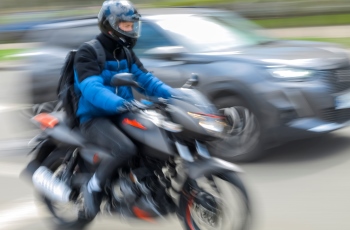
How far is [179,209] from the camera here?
457 centimetres

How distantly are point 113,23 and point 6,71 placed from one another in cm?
1411

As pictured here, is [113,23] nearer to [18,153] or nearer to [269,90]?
[269,90]

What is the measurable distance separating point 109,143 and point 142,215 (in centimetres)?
53

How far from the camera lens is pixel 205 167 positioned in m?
4.36

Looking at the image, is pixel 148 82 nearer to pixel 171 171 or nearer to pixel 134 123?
pixel 134 123

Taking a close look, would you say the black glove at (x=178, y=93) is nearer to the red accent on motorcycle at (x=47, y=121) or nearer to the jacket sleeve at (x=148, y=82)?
the jacket sleeve at (x=148, y=82)

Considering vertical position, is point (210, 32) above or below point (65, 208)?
above

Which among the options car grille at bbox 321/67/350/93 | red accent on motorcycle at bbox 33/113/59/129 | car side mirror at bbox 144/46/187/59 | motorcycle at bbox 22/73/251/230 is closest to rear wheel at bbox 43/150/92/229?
motorcycle at bbox 22/73/251/230

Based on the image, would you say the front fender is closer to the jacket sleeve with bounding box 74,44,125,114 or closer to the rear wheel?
the jacket sleeve with bounding box 74,44,125,114

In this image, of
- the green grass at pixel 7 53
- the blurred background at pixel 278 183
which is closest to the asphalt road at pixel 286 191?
the blurred background at pixel 278 183

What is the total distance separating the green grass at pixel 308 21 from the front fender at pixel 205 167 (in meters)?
18.8

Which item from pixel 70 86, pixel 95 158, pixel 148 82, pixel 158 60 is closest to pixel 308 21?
pixel 158 60

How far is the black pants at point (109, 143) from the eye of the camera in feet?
15.2

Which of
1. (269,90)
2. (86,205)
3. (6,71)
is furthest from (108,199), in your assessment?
(6,71)
